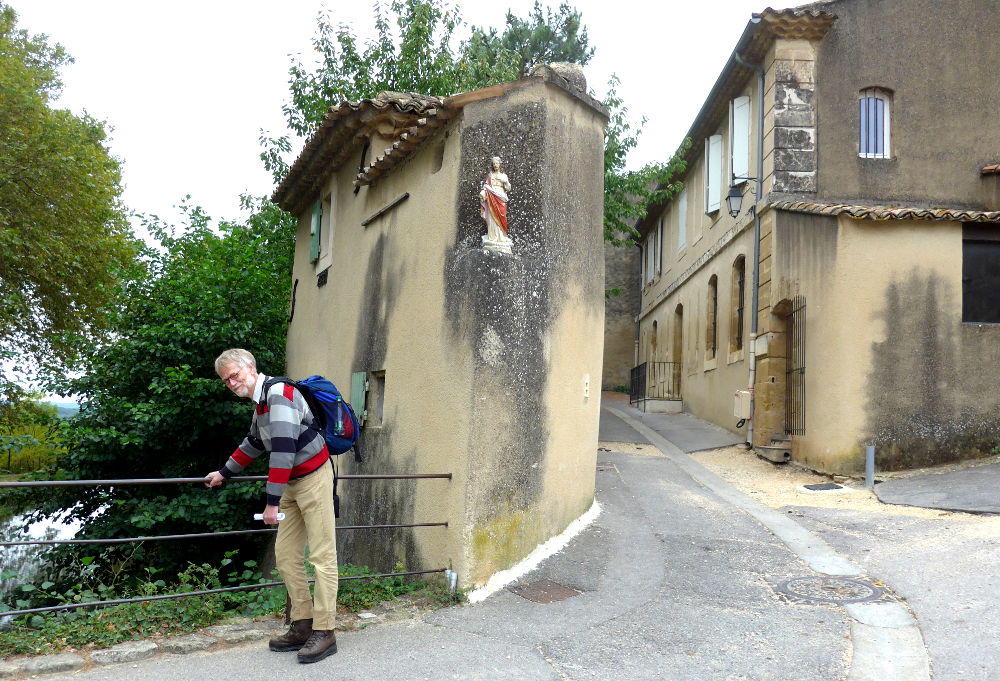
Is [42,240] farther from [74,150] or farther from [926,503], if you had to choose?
[926,503]

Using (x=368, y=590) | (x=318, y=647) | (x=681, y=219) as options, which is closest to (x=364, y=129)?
(x=368, y=590)

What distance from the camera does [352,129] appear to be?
9.51 metres

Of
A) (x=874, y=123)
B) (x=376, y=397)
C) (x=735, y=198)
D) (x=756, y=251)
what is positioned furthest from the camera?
(x=735, y=198)

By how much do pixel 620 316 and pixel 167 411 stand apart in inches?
857

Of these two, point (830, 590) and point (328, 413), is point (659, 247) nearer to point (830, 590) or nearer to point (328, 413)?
point (830, 590)

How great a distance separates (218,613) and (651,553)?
3568 millimetres

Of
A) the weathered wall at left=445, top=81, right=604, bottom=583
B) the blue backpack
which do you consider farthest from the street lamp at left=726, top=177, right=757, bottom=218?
the blue backpack

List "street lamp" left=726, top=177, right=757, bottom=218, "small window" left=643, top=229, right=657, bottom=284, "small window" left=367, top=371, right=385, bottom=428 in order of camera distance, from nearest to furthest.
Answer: "small window" left=367, top=371, right=385, bottom=428, "street lamp" left=726, top=177, right=757, bottom=218, "small window" left=643, top=229, right=657, bottom=284

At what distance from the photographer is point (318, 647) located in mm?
4586

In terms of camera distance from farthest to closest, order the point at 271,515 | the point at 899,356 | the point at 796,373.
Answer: the point at 796,373 < the point at 899,356 < the point at 271,515

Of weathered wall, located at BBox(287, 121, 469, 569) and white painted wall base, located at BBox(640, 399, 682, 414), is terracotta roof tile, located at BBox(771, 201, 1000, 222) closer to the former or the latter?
weathered wall, located at BBox(287, 121, 469, 569)

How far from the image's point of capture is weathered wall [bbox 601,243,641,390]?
2953 cm

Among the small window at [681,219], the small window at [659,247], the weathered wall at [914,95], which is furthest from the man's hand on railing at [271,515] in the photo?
the small window at [659,247]

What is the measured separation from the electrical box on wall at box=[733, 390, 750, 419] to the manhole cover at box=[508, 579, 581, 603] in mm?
8442
